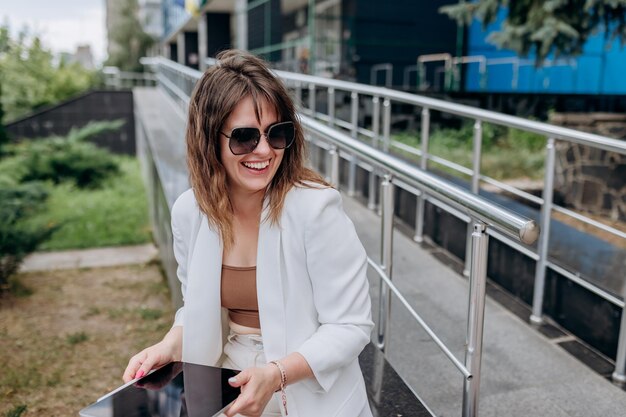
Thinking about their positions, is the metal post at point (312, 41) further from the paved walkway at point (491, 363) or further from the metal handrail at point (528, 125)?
the paved walkway at point (491, 363)

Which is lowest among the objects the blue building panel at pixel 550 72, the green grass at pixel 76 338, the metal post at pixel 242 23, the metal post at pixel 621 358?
the green grass at pixel 76 338

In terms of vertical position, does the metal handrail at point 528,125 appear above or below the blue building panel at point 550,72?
below

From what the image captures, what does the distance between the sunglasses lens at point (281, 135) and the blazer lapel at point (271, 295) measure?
221mm

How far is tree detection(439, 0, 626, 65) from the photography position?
221 inches

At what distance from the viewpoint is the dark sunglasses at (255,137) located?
1.58 m

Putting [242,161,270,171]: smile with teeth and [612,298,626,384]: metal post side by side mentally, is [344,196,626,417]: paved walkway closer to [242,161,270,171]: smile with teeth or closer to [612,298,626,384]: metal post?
[612,298,626,384]: metal post

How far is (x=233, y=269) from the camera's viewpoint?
1.65 metres

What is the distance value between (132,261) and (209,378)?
6003 mm

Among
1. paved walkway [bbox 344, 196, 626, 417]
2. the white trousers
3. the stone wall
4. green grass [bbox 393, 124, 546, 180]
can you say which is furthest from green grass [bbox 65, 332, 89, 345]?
the stone wall

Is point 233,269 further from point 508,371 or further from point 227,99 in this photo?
point 508,371

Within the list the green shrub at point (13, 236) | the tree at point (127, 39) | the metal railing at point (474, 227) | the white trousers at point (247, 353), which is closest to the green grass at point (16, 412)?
the white trousers at point (247, 353)

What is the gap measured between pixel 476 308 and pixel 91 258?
6.49 metres

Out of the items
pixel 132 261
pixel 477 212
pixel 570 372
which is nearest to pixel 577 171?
pixel 570 372

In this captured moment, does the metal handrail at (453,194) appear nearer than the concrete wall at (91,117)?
Yes
